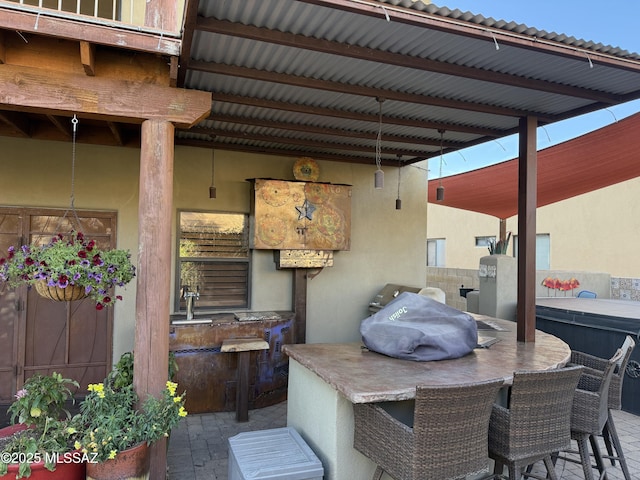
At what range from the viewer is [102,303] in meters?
2.89

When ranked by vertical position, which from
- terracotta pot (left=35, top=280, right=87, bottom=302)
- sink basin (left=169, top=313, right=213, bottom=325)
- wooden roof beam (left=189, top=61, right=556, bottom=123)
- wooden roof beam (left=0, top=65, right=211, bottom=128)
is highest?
wooden roof beam (left=189, top=61, right=556, bottom=123)

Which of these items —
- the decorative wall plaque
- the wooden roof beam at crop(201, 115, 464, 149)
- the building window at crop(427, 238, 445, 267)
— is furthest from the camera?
the building window at crop(427, 238, 445, 267)

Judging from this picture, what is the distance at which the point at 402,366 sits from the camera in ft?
9.90

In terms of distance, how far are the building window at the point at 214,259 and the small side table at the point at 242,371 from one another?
1.13 metres

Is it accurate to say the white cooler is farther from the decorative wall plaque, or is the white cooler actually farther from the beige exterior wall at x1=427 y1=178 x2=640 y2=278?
the beige exterior wall at x1=427 y1=178 x2=640 y2=278

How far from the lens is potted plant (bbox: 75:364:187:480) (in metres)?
2.57

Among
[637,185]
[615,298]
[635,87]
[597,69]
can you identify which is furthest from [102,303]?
[637,185]

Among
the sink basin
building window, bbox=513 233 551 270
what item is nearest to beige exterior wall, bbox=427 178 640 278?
building window, bbox=513 233 551 270

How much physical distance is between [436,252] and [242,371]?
38.9ft

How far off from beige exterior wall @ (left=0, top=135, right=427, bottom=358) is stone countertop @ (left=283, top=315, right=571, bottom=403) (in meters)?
2.47

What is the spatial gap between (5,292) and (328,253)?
3.73 meters

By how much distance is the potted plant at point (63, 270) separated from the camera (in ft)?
8.73

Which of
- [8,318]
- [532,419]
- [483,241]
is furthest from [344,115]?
[483,241]

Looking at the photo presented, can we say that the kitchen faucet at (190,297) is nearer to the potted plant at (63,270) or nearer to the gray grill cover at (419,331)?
the potted plant at (63,270)
